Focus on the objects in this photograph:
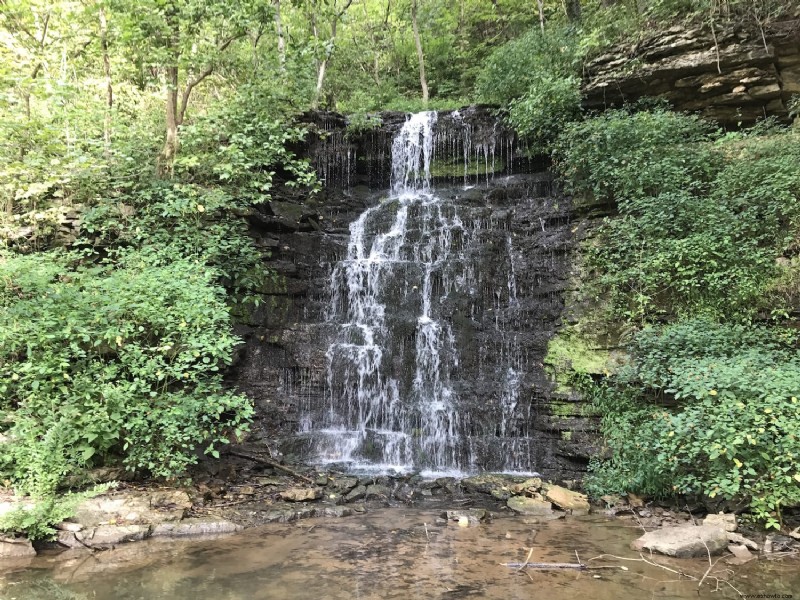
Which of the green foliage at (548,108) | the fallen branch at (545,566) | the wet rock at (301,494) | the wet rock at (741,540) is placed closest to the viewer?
the fallen branch at (545,566)

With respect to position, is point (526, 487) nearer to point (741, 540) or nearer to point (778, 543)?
point (741, 540)

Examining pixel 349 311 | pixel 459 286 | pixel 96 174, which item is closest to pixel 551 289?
pixel 459 286

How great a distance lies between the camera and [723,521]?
17.9 ft

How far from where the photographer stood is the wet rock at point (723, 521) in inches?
211

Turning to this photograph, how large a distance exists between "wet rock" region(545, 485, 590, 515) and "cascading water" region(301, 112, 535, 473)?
142cm

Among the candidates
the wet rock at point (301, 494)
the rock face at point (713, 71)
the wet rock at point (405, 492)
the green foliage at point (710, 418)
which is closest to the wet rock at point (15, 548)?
the wet rock at point (301, 494)

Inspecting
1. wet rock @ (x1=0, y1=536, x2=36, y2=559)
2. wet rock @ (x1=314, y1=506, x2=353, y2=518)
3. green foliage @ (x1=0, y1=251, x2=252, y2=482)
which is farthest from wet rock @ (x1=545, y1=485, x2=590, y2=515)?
wet rock @ (x1=0, y1=536, x2=36, y2=559)

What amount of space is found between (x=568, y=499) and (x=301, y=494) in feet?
13.0

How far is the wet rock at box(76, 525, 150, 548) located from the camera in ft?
17.1

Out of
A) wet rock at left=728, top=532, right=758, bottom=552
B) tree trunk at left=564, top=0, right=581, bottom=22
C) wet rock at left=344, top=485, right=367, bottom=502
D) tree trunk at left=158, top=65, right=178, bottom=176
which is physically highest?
tree trunk at left=564, top=0, right=581, bottom=22

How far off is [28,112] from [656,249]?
12681 mm

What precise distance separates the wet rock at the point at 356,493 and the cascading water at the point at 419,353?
1.18 meters

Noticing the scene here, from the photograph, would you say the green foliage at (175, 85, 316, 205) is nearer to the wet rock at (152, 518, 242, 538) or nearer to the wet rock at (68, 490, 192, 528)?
the wet rock at (68, 490, 192, 528)

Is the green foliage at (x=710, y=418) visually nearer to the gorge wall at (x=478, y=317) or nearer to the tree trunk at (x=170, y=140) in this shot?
the gorge wall at (x=478, y=317)
